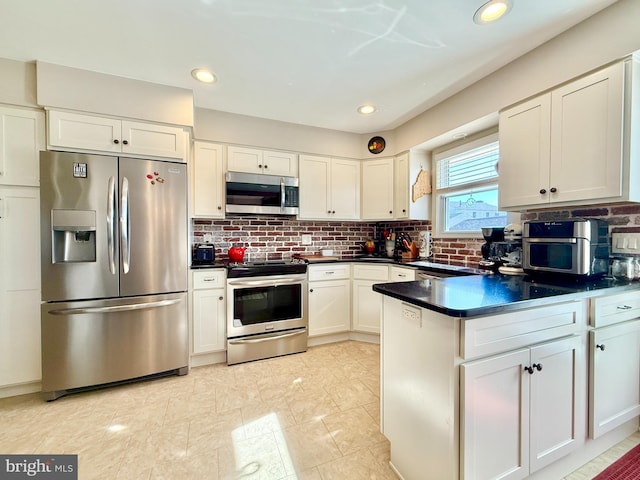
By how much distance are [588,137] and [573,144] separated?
0.08 m

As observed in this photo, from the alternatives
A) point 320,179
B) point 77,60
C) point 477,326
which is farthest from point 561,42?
point 77,60

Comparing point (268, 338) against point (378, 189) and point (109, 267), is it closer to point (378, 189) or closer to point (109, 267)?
point (109, 267)

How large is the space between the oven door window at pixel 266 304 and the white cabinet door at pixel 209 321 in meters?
0.14

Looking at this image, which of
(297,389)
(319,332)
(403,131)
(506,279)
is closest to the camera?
(506,279)

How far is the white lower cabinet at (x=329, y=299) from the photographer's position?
118 inches

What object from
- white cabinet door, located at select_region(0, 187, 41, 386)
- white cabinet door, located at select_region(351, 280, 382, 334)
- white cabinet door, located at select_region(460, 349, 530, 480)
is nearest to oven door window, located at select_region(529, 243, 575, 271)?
white cabinet door, located at select_region(460, 349, 530, 480)

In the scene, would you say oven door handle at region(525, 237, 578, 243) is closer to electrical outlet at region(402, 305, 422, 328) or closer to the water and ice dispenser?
electrical outlet at region(402, 305, 422, 328)

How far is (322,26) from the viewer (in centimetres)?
167

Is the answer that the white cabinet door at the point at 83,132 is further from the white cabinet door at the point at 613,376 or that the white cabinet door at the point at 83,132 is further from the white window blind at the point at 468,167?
the white cabinet door at the point at 613,376

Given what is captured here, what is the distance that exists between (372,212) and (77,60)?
3030mm

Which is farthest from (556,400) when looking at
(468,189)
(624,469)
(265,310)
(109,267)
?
(109,267)

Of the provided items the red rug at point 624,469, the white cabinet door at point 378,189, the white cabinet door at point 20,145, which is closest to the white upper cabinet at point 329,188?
the white cabinet door at point 378,189

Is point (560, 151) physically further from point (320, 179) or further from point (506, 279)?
point (320, 179)

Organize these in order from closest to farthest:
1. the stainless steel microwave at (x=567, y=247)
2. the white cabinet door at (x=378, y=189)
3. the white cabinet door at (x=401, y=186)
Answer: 1. the stainless steel microwave at (x=567, y=247)
2. the white cabinet door at (x=401, y=186)
3. the white cabinet door at (x=378, y=189)
